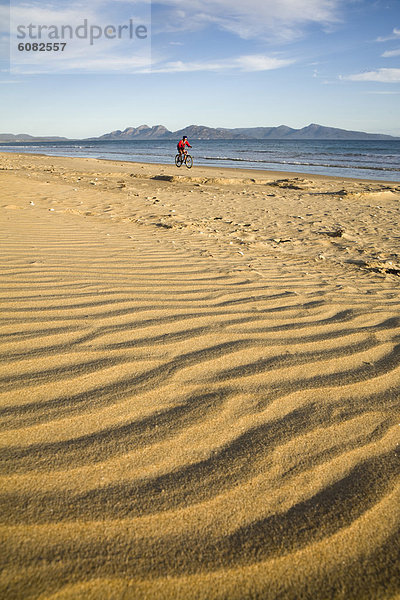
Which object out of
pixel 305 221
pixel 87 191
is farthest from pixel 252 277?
→ pixel 87 191

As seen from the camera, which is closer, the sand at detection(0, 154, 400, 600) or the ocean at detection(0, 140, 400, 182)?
the sand at detection(0, 154, 400, 600)

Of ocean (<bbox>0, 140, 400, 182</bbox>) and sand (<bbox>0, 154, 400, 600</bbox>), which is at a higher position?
ocean (<bbox>0, 140, 400, 182</bbox>)

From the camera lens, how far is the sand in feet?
3.06

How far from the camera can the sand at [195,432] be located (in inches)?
36.7

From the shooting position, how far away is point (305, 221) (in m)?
6.14

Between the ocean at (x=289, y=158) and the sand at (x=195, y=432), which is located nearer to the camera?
the sand at (x=195, y=432)

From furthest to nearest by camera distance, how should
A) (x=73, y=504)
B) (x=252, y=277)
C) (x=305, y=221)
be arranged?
(x=305, y=221), (x=252, y=277), (x=73, y=504)

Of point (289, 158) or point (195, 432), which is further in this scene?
point (289, 158)

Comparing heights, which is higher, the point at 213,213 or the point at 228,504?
the point at 213,213

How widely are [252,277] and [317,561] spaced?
7.76ft

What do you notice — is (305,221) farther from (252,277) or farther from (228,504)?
(228,504)

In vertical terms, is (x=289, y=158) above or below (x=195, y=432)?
above

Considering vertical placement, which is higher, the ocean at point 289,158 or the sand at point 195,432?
the ocean at point 289,158

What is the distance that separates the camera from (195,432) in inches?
53.9
